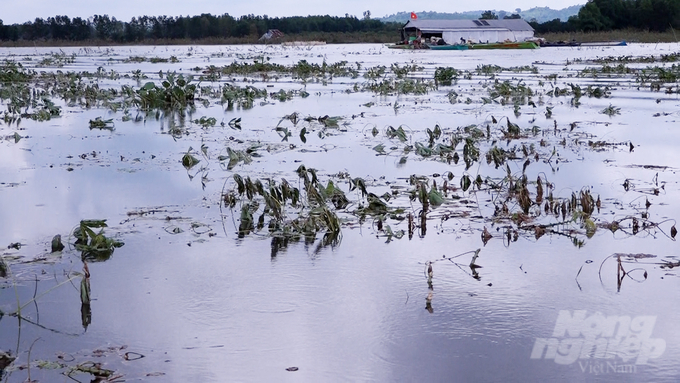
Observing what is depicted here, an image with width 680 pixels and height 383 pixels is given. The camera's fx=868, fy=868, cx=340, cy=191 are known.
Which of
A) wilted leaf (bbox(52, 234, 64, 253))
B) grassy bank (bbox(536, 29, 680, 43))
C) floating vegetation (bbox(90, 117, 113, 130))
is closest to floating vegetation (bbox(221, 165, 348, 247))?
wilted leaf (bbox(52, 234, 64, 253))

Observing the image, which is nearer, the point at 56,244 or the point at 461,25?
the point at 56,244

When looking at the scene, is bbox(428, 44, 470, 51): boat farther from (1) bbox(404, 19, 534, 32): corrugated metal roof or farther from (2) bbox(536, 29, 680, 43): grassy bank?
(2) bbox(536, 29, 680, 43): grassy bank

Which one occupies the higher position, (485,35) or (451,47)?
(485,35)

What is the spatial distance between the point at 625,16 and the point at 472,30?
65.4 feet

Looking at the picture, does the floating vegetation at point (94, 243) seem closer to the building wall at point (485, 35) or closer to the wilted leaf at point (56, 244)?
the wilted leaf at point (56, 244)

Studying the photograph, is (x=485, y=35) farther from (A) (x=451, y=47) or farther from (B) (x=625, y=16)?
(B) (x=625, y=16)

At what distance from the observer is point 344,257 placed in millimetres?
6559

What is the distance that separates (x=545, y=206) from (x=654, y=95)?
13798 mm

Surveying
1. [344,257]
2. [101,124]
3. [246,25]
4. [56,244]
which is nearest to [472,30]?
[246,25]

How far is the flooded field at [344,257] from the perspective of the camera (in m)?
4.62

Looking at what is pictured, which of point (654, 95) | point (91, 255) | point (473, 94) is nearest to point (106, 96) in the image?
point (473, 94)

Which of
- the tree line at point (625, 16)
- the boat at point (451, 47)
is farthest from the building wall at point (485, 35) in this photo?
the tree line at point (625, 16)

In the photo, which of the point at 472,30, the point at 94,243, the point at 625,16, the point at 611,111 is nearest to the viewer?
the point at 94,243

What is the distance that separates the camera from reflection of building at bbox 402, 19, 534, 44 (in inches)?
3036
